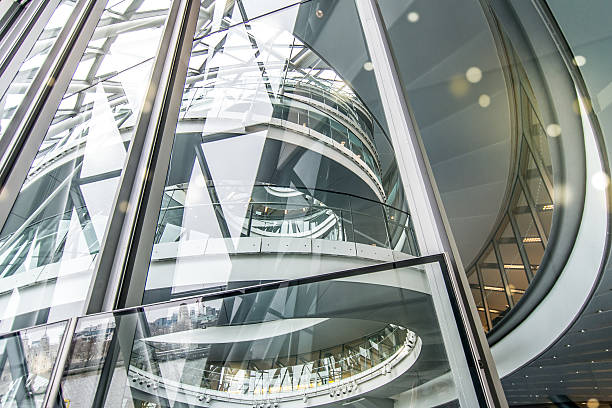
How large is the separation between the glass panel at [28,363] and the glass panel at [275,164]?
12.6 inches

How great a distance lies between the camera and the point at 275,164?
241 cm

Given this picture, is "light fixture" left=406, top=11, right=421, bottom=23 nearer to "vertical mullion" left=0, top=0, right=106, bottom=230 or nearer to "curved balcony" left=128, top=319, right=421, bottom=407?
"vertical mullion" left=0, top=0, right=106, bottom=230

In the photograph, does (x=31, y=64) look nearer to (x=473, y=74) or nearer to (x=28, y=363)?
(x=28, y=363)

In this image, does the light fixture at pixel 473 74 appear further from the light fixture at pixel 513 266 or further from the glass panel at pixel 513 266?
the light fixture at pixel 513 266

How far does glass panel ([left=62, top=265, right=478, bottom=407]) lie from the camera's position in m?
0.91

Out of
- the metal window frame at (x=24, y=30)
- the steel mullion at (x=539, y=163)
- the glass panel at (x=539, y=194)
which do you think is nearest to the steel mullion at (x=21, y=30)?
the metal window frame at (x=24, y=30)

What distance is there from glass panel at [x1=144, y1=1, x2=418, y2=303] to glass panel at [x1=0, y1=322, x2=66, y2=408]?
0.32 m

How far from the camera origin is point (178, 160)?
1787mm

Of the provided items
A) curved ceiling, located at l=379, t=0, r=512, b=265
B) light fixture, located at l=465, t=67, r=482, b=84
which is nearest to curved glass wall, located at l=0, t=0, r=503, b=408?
curved ceiling, located at l=379, t=0, r=512, b=265

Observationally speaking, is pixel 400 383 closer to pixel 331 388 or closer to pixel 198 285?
pixel 331 388

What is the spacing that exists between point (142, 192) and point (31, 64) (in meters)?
1.56

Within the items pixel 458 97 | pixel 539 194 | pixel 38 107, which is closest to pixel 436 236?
pixel 38 107

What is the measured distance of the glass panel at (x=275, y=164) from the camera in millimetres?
1586

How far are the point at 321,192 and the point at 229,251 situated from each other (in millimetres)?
836
